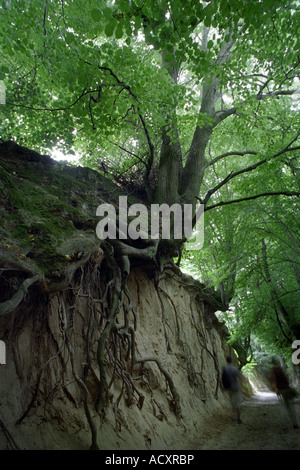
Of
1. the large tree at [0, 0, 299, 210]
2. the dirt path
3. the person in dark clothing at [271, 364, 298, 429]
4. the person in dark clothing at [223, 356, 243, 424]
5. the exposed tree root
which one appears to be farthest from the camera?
the person in dark clothing at [223, 356, 243, 424]

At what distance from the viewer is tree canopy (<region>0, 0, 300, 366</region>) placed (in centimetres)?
343

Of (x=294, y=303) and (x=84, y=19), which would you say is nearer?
(x=84, y=19)

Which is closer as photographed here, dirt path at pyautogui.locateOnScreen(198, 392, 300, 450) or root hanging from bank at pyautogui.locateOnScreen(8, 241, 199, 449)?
root hanging from bank at pyautogui.locateOnScreen(8, 241, 199, 449)

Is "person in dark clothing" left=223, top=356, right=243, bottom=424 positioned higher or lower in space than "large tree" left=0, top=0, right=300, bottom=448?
lower

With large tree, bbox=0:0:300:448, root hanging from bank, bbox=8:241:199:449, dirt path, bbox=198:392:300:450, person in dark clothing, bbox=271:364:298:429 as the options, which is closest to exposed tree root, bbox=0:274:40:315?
root hanging from bank, bbox=8:241:199:449

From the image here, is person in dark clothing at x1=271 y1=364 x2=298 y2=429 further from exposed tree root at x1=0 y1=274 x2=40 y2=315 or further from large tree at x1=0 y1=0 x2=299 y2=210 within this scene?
exposed tree root at x1=0 y1=274 x2=40 y2=315

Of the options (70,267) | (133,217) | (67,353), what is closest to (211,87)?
(133,217)

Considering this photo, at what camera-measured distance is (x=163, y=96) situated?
561 centimetres

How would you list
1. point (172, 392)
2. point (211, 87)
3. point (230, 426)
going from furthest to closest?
point (211, 87) → point (230, 426) → point (172, 392)

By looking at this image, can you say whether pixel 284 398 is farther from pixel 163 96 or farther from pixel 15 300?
pixel 163 96

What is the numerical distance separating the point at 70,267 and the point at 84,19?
17.0 feet

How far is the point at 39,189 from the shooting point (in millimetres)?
4211

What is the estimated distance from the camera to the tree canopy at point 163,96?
343cm
